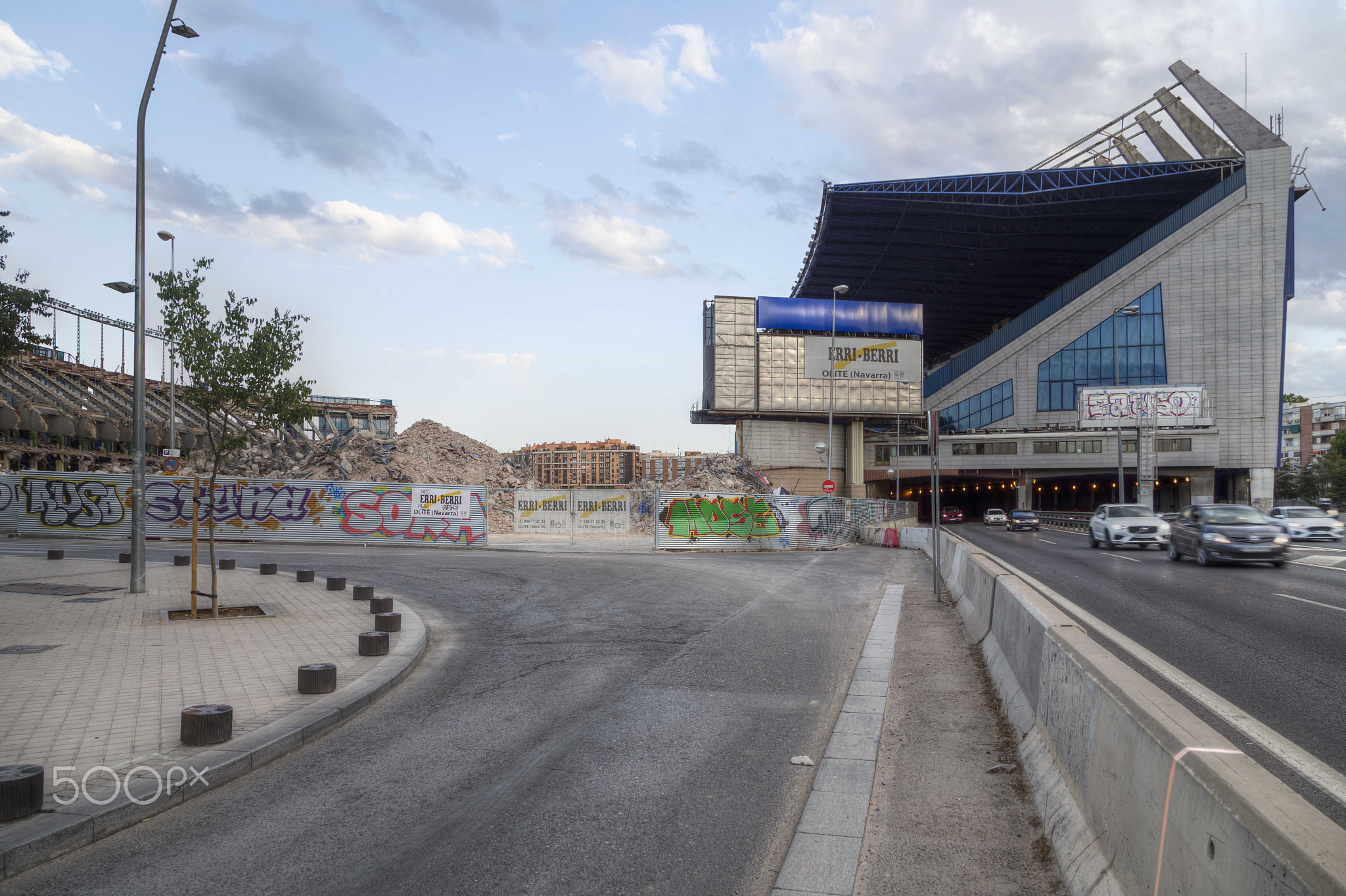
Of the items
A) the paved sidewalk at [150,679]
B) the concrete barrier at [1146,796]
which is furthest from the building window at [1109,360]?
the concrete barrier at [1146,796]

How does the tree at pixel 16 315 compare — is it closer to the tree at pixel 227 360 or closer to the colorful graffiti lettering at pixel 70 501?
the tree at pixel 227 360

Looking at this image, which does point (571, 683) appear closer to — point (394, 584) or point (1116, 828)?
point (1116, 828)

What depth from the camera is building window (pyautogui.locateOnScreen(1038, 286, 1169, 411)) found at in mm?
65562

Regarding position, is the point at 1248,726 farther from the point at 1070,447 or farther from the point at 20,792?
the point at 1070,447

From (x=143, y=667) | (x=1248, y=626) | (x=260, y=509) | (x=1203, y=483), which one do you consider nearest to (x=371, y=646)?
(x=143, y=667)

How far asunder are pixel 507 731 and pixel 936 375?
256 feet

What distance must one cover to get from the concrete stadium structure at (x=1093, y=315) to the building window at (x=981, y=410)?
0.13 metres

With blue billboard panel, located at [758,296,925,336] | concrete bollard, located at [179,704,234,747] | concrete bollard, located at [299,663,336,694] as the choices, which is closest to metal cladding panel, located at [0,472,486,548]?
concrete bollard, located at [299,663,336,694]

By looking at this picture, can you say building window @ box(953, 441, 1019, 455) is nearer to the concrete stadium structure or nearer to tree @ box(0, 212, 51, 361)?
the concrete stadium structure

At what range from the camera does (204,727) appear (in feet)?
18.2

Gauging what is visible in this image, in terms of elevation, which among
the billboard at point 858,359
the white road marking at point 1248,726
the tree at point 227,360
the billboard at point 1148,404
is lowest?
the white road marking at point 1248,726

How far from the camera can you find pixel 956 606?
41.7ft

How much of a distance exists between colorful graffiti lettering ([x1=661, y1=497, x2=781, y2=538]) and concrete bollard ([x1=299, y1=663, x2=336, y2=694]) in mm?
20993

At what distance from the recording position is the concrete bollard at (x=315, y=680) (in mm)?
6957
